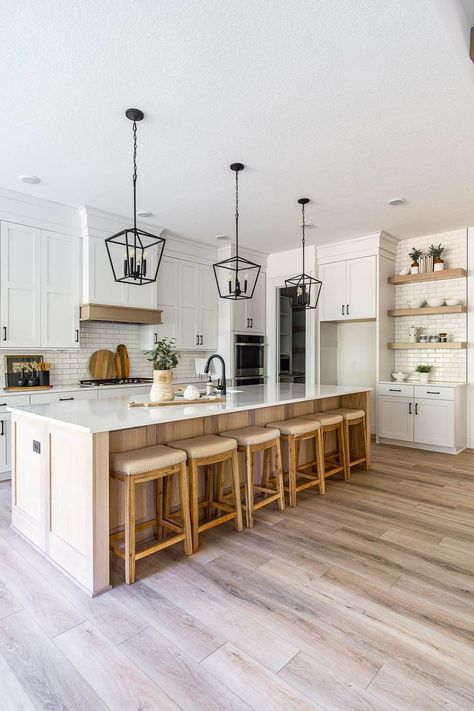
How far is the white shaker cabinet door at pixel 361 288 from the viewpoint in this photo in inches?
227

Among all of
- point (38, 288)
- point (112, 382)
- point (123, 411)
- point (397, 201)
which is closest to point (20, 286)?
point (38, 288)

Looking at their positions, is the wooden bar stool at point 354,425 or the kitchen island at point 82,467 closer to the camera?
the kitchen island at point 82,467

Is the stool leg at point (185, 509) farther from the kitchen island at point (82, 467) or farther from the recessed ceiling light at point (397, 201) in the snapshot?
the recessed ceiling light at point (397, 201)

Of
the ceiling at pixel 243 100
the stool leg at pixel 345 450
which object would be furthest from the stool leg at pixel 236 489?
the ceiling at pixel 243 100

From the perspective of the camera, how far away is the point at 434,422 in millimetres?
5258

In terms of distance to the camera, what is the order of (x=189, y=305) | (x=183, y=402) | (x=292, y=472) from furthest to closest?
(x=189, y=305) < (x=292, y=472) < (x=183, y=402)

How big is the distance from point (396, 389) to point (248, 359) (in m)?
2.22

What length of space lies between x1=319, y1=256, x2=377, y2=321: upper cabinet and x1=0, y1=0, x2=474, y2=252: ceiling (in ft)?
4.40

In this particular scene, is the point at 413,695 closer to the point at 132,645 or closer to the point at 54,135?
the point at 132,645

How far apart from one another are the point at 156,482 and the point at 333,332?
4560 mm

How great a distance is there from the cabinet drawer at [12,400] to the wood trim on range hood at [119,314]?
1.11 metres

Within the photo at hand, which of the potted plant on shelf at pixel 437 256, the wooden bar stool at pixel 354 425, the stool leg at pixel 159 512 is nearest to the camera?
the stool leg at pixel 159 512

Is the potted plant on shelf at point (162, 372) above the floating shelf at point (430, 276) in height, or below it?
below

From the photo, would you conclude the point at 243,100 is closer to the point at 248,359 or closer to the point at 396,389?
the point at 396,389
